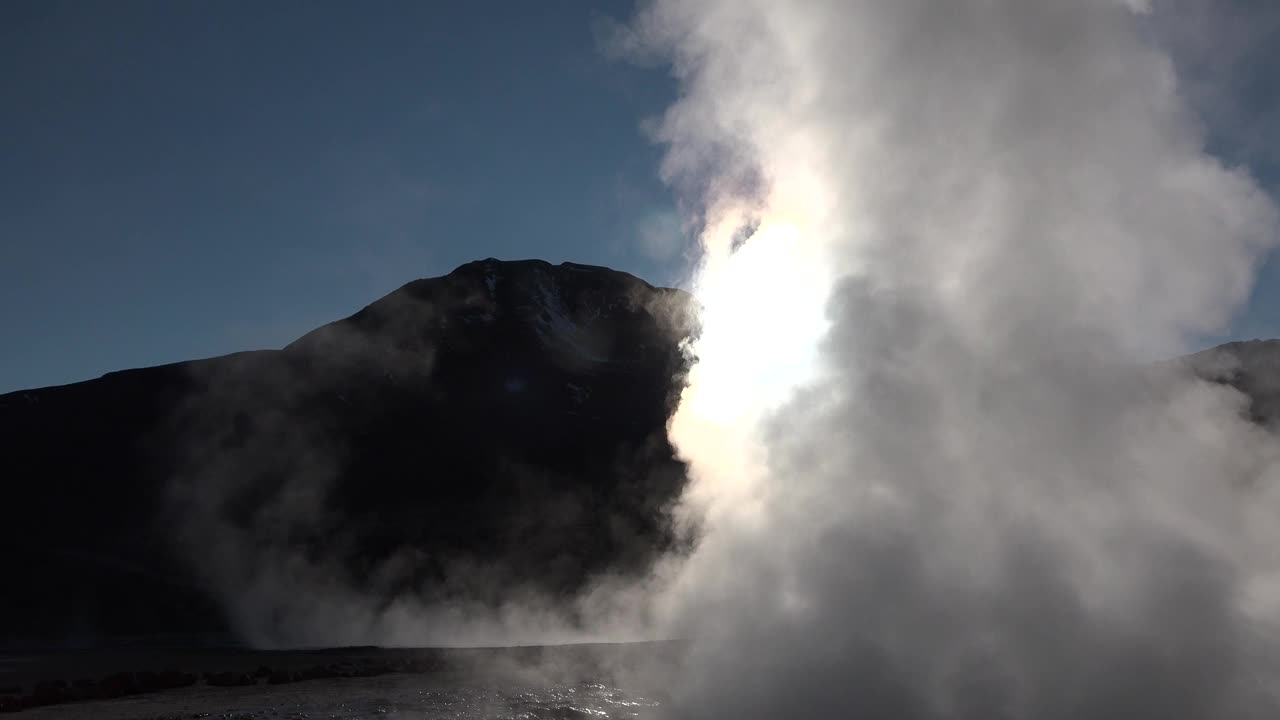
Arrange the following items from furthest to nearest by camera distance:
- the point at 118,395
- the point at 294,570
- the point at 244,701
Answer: the point at 118,395 → the point at 294,570 → the point at 244,701

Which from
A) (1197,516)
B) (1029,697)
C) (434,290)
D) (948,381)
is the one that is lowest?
(1029,697)

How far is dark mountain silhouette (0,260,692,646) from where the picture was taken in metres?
66.3

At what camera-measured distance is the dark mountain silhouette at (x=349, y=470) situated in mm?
66312

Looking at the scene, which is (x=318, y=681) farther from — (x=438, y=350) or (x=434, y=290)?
(x=434, y=290)

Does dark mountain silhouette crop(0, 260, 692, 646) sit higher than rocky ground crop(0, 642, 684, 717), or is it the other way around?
dark mountain silhouette crop(0, 260, 692, 646)

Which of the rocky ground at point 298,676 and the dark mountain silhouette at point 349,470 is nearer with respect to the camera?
the rocky ground at point 298,676

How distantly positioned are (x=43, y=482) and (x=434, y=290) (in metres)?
48.8

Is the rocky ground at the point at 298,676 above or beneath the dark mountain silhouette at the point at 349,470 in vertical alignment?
beneath

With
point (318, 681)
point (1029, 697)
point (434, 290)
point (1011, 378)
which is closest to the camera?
point (1029, 697)

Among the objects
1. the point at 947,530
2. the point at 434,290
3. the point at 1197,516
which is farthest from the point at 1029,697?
the point at 434,290

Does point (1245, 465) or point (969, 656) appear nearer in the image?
point (969, 656)

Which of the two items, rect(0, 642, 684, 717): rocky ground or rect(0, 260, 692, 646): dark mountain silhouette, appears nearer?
rect(0, 642, 684, 717): rocky ground

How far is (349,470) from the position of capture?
87125 mm

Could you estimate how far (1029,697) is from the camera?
46.4 ft
